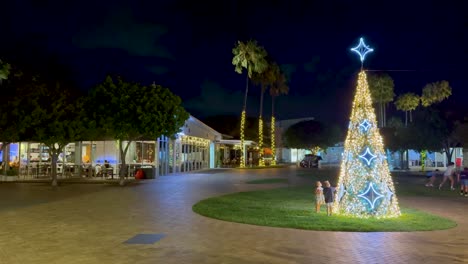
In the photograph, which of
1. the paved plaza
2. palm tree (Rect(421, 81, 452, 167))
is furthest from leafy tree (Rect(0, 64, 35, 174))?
palm tree (Rect(421, 81, 452, 167))

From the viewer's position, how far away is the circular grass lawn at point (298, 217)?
36.1ft

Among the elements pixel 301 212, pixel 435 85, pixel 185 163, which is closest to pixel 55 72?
pixel 185 163

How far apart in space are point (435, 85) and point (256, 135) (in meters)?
27.3

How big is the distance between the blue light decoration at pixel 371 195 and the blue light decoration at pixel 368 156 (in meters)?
0.64

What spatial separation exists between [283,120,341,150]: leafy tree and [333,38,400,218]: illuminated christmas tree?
2203 inches

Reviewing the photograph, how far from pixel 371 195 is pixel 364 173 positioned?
0.65m

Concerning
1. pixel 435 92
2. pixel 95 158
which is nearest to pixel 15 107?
pixel 95 158

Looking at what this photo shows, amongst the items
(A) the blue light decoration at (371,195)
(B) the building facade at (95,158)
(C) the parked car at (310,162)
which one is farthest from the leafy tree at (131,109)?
(C) the parked car at (310,162)

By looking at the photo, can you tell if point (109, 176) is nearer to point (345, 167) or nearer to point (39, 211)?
point (39, 211)

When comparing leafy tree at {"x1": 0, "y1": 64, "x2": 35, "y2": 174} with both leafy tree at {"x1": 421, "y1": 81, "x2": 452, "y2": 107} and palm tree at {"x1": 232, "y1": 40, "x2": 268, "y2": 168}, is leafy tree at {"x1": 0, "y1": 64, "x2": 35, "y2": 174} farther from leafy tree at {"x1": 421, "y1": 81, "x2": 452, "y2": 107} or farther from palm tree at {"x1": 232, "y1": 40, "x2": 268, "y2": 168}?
leafy tree at {"x1": 421, "y1": 81, "x2": 452, "y2": 107}

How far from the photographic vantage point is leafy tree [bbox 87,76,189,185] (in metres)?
25.1

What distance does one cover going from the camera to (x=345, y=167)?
13.5 metres

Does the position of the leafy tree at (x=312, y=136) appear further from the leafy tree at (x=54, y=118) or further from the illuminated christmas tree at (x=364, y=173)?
the illuminated christmas tree at (x=364, y=173)

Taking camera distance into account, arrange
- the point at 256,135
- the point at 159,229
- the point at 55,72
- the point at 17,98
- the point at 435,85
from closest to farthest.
Answer: the point at 159,229 → the point at 17,98 → the point at 55,72 → the point at 435,85 → the point at 256,135
